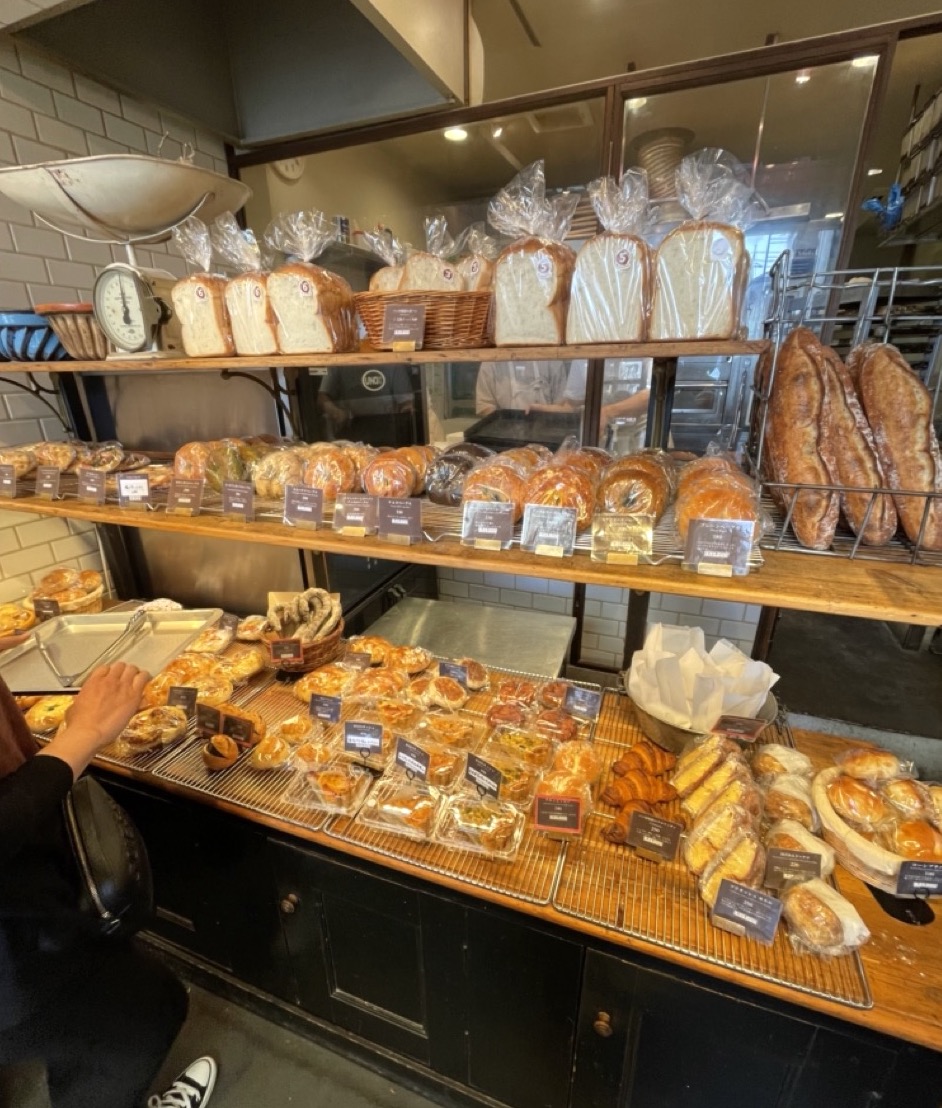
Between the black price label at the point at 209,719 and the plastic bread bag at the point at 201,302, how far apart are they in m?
1.07

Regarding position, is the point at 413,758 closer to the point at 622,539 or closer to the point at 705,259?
the point at 622,539

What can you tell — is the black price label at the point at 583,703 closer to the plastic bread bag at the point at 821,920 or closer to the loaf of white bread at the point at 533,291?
the plastic bread bag at the point at 821,920

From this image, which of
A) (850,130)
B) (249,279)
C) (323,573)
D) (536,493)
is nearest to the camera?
(536,493)

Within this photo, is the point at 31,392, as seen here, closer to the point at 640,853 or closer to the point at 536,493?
the point at 536,493

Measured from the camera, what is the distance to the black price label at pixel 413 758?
1.39 meters

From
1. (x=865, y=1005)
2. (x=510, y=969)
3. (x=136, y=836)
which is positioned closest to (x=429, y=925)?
(x=510, y=969)

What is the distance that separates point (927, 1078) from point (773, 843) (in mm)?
423

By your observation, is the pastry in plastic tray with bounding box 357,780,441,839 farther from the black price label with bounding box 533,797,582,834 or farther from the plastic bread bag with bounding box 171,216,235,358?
the plastic bread bag with bounding box 171,216,235,358

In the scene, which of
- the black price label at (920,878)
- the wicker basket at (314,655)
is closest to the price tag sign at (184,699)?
the wicker basket at (314,655)

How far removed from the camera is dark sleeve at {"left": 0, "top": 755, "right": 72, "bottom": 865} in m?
0.99

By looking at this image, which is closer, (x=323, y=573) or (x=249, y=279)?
(x=249, y=279)

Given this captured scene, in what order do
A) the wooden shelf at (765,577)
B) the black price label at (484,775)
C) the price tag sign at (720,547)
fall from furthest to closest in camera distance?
1. the black price label at (484,775)
2. the price tag sign at (720,547)
3. the wooden shelf at (765,577)

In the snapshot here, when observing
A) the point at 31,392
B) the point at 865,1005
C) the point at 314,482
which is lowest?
the point at 865,1005

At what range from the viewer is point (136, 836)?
132 centimetres
